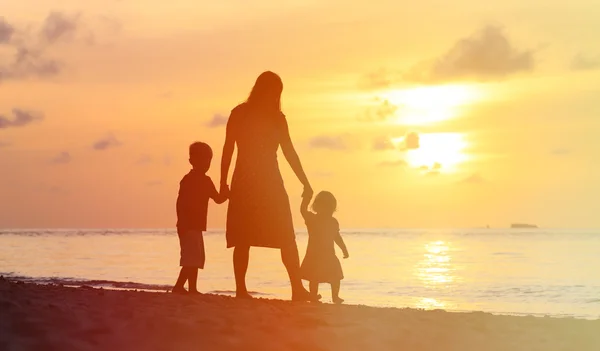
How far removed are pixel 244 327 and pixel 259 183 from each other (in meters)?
3.52

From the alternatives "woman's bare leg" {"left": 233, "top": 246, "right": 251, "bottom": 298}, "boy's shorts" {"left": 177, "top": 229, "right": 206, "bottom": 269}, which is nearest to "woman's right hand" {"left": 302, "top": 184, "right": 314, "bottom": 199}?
"woman's bare leg" {"left": 233, "top": 246, "right": 251, "bottom": 298}

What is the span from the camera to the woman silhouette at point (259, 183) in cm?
912

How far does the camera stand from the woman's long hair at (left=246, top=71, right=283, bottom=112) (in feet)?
30.5

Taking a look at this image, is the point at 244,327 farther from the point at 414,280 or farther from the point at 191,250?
the point at 414,280

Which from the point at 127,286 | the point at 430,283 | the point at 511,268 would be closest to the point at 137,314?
the point at 127,286

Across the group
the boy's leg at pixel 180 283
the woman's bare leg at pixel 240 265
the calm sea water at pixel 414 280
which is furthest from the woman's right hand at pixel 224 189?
the calm sea water at pixel 414 280

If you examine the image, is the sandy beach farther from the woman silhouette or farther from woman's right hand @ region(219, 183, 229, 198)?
woman's right hand @ region(219, 183, 229, 198)

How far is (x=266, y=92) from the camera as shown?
30.5 ft

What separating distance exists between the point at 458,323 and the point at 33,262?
26758mm

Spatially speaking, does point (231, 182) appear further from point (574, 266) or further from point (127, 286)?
point (574, 266)

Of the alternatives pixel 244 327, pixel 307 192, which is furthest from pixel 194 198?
pixel 244 327

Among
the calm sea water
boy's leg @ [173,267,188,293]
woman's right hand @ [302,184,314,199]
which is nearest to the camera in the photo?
woman's right hand @ [302,184,314,199]

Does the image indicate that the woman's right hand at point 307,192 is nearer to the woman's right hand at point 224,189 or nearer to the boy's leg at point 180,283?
the woman's right hand at point 224,189

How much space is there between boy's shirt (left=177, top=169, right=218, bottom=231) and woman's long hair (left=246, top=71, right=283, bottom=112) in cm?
140
